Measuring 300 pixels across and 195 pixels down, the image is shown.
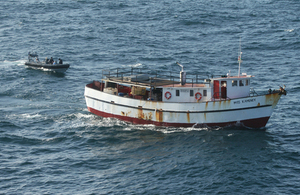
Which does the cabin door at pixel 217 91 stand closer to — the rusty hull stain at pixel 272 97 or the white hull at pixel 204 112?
the white hull at pixel 204 112

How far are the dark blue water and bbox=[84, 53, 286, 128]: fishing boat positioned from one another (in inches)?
38.6

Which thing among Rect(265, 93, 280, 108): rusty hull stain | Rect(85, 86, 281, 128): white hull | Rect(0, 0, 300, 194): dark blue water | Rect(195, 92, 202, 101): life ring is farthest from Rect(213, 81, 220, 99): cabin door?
Rect(265, 93, 280, 108): rusty hull stain

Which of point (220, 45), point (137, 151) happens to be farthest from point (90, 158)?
point (220, 45)

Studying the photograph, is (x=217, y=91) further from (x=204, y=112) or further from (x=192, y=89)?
(x=204, y=112)

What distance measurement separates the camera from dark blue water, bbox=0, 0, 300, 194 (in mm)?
26156

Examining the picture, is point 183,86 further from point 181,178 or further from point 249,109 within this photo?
point 181,178

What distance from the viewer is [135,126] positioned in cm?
3553

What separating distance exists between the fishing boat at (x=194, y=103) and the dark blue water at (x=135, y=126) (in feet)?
3.22

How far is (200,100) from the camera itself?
113 ft

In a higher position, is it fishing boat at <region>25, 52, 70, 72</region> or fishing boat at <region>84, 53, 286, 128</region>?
fishing boat at <region>25, 52, 70, 72</region>

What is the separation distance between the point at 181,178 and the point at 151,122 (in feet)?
32.2

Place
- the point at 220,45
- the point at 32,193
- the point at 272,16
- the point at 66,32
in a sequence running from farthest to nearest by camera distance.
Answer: the point at 272,16, the point at 66,32, the point at 220,45, the point at 32,193

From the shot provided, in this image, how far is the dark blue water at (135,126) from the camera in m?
26.2

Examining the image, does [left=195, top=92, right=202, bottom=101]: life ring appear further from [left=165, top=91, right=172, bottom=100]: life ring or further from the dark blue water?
the dark blue water
